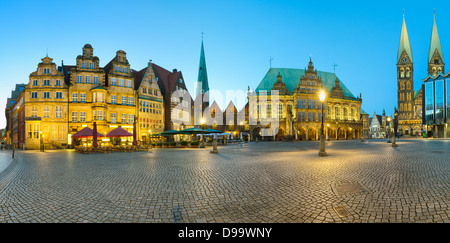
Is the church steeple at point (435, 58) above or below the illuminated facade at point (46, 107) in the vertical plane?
above

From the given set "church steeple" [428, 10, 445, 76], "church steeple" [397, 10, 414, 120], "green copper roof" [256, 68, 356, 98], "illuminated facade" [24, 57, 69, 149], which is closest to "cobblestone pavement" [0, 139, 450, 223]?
"illuminated facade" [24, 57, 69, 149]

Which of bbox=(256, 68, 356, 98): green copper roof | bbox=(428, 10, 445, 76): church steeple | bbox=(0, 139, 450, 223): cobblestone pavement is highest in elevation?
bbox=(428, 10, 445, 76): church steeple

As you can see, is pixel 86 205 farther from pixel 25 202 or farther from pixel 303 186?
pixel 303 186

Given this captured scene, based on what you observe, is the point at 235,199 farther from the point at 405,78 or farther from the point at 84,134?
the point at 405,78

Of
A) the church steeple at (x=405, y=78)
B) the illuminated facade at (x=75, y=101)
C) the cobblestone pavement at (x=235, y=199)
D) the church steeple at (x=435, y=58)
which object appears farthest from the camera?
the church steeple at (x=405, y=78)

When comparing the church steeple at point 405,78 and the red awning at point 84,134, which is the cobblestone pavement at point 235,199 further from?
the church steeple at point 405,78

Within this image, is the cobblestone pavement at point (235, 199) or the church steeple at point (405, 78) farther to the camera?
the church steeple at point (405, 78)

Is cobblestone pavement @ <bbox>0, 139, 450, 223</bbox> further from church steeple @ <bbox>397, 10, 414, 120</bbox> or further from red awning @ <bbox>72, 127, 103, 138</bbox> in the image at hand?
church steeple @ <bbox>397, 10, 414, 120</bbox>

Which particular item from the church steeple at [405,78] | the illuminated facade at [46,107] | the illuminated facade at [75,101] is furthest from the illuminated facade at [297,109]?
the church steeple at [405,78]
